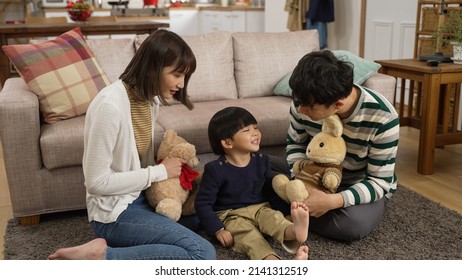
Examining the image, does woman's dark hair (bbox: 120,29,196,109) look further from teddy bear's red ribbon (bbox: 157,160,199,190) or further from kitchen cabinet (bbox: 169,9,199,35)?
kitchen cabinet (bbox: 169,9,199,35)

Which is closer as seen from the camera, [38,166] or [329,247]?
[329,247]

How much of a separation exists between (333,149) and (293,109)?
274mm

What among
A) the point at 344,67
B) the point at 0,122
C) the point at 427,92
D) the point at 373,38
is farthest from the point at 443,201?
the point at 373,38

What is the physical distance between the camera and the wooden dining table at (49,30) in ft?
11.3

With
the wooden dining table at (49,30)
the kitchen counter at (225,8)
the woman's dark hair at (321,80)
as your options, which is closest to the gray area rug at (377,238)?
the woman's dark hair at (321,80)

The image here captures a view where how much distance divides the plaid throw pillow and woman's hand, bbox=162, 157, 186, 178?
2.54 ft

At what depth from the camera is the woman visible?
1.55 metres

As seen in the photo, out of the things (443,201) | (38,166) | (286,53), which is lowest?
(443,201)

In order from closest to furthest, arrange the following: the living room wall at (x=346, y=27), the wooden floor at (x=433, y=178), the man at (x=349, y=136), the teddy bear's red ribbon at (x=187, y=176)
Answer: the man at (x=349, y=136) < the teddy bear's red ribbon at (x=187, y=176) < the wooden floor at (x=433, y=178) < the living room wall at (x=346, y=27)

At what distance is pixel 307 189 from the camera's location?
6.16 feet

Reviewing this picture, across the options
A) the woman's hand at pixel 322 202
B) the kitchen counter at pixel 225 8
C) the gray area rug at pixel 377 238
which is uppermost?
the kitchen counter at pixel 225 8

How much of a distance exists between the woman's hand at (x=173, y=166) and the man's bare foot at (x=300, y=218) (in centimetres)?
42

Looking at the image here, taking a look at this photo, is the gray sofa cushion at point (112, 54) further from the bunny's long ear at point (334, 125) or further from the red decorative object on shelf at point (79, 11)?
the red decorative object on shelf at point (79, 11)
